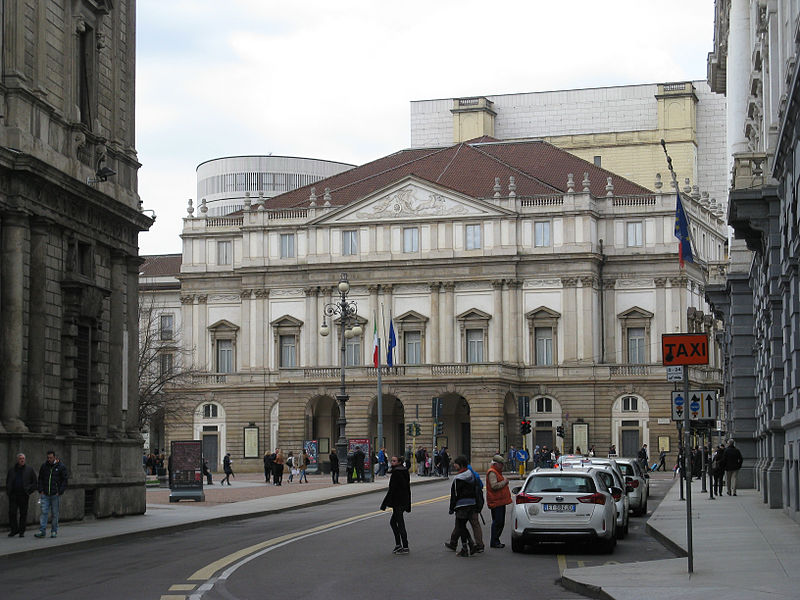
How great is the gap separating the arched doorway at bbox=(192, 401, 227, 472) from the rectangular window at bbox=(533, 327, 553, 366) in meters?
21.6

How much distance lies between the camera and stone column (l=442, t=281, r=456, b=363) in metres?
93.2

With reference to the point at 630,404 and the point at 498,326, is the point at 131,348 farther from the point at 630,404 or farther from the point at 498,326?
the point at 630,404

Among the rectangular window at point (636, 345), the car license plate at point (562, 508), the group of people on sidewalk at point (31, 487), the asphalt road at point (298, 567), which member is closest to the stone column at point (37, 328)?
the group of people on sidewalk at point (31, 487)

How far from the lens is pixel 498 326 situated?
9262 cm

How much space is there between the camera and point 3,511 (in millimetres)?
29219

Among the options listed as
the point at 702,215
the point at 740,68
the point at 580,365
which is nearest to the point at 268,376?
the point at 580,365

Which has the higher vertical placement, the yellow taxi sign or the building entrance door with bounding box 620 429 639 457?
the yellow taxi sign

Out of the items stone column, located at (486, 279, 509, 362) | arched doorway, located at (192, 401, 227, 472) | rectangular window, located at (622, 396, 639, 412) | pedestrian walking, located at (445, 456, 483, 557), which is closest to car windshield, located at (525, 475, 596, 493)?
pedestrian walking, located at (445, 456, 483, 557)

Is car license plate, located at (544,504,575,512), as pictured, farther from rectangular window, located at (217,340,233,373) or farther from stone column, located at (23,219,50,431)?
rectangular window, located at (217,340,233,373)

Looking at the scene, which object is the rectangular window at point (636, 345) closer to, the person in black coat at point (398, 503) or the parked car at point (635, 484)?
the parked car at point (635, 484)

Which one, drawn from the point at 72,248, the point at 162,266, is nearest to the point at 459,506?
the point at 72,248

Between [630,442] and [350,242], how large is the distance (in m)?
22.4

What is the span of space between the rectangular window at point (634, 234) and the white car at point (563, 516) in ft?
227

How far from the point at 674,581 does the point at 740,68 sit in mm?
32011
